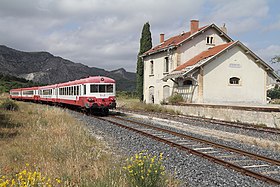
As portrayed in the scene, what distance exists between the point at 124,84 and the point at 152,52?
535ft

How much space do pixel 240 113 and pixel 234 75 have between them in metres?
9.91

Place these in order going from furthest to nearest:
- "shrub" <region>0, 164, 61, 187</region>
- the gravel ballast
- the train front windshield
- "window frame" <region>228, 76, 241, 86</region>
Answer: "window frame" <region>228, 76, 241, 86</region>
the train front windshield
the gravel ballast
"shrub" <region>0, 164, 61, 187</region>

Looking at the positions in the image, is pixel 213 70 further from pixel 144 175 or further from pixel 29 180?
pixel 29 180

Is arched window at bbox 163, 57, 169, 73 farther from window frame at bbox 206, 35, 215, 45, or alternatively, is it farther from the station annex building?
window frame at bbox 206, 35, 215, 45

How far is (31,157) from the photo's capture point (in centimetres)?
712

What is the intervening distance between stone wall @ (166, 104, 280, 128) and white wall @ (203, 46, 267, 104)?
439 cm

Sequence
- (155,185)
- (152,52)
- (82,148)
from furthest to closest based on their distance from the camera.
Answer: (152,52), (82,148), (155,185)

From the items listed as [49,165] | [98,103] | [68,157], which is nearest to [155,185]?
[49,165]

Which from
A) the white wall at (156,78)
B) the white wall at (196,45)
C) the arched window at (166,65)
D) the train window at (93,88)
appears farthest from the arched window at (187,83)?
the train window at (93,88)

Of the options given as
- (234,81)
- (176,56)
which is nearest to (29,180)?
(234,81)

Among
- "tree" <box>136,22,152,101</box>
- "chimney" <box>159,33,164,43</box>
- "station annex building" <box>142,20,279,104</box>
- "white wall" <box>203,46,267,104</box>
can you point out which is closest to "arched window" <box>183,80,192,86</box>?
"station annex building" <box>142,20,279,104</box>

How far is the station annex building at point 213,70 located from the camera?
26375mm

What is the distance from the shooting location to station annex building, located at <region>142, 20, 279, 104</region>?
26.4m

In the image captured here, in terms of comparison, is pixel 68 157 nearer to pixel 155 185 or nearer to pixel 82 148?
pixel 82 148
